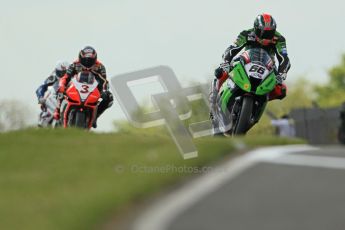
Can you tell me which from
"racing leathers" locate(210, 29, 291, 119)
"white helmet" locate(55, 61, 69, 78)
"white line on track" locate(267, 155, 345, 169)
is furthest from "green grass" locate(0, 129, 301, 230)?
"white helmet" locate(55, 61, 69, 78)

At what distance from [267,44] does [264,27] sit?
392 mm

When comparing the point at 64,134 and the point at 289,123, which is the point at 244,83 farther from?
the point at 289,123

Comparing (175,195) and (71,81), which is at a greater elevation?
(175,195)

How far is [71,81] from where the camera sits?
561 inches

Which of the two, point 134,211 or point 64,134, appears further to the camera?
point 64,134

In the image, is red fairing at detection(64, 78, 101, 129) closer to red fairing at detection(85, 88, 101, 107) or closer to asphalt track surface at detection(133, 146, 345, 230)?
red fairing at detection(85, 88, 101, 107)

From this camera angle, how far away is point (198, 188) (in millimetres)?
7648

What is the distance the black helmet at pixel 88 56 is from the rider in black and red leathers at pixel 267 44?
2385 mm

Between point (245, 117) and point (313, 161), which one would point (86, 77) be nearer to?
point (245, 117)

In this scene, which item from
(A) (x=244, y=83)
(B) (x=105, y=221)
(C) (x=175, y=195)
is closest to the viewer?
(B) (x=105, y=221)

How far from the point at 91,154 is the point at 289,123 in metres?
25.7

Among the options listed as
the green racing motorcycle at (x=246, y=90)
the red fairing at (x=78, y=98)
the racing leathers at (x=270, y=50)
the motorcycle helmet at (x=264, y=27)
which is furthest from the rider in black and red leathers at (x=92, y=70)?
the motorcycle helmet at (x=264, y=27)

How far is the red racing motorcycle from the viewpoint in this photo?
1406 centimetres

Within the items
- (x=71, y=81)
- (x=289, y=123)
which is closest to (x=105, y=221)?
(x=71, y=81)
